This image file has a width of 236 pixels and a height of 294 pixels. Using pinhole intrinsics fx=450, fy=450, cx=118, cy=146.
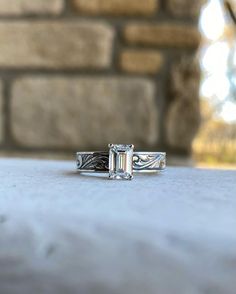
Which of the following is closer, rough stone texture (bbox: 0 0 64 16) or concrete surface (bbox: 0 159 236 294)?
concrete surface (bbox: 0 159 236 294)

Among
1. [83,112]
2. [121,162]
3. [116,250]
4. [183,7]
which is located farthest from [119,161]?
[183,7]

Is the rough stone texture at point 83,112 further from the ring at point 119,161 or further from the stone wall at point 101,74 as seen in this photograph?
the ring at point 119,161

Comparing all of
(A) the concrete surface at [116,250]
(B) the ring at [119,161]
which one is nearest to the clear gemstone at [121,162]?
(B) the ring at [119,161]

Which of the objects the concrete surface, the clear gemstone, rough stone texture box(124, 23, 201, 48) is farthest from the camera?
rough stone texture box(124, 23, 201, 48)

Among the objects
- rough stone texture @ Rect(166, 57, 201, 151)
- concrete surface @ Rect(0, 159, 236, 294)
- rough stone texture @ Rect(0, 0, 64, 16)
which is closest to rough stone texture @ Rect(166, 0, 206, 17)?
rough stone texture @ Rect(166, 57, 201, 151)

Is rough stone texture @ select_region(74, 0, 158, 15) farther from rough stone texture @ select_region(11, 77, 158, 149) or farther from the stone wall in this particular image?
rough stone texture @ select_region(11, 77, 158, 149)

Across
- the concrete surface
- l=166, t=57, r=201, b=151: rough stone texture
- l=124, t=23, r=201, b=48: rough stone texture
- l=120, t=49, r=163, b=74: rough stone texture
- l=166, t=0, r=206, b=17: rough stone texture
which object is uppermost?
l=166, t=0, r=206, b=17: rough stone texture

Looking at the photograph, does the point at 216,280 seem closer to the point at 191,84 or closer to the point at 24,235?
the point at 24,235
